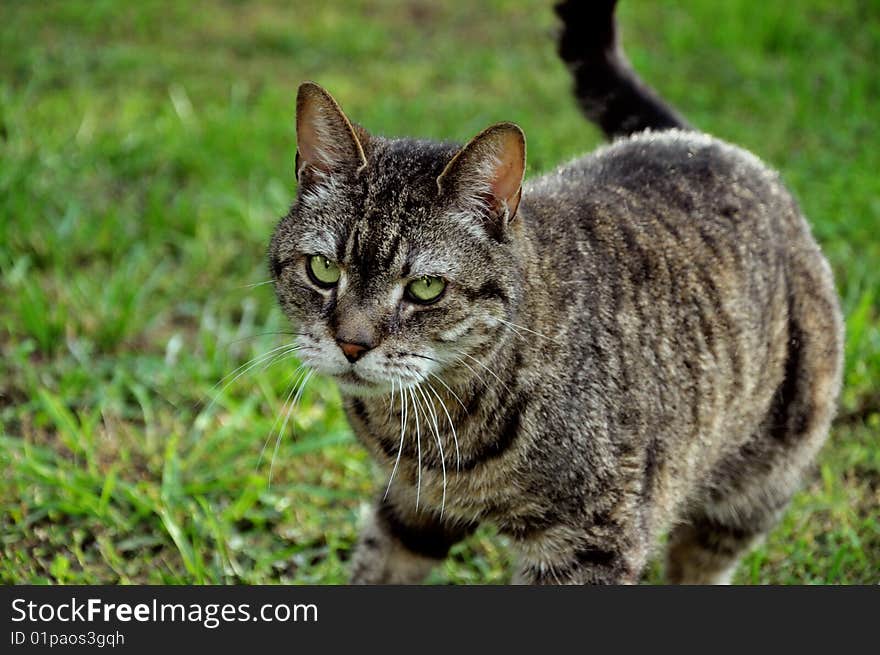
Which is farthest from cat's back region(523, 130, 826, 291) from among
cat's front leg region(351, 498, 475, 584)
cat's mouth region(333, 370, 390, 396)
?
cat's front leg region(351, 498, 475, 584)

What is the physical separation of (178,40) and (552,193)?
4216 mm

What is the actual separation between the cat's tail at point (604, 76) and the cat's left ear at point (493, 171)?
1076mm

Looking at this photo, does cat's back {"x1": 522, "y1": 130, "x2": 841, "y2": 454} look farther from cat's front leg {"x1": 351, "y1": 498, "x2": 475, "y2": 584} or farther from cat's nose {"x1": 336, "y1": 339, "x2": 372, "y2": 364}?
cat's front leg {"x1": 351, "y1": 498, "x2": 475, "y2": 584}

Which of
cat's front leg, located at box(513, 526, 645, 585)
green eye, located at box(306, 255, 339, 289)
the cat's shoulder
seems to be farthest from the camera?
the cat's shoulder

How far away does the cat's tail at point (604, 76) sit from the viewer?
3.26 meters

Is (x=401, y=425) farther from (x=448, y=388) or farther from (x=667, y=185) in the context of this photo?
(x=667, y=185)

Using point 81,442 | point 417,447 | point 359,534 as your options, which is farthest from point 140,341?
point 417,447

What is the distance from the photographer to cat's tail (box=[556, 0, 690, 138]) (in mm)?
3260

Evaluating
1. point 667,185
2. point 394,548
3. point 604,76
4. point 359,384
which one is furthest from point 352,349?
point 604,76

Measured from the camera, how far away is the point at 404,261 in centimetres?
234

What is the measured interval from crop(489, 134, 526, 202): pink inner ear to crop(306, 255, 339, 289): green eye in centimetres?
40

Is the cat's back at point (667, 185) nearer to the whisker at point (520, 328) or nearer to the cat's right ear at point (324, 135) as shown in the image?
the whisker at point (520, 328)

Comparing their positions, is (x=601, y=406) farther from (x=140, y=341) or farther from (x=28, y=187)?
(x=28, y=187)

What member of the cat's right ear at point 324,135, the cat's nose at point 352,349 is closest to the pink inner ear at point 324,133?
the cat's right ear at point 324,135
